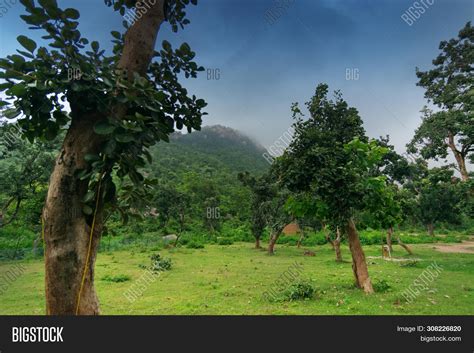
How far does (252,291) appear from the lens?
11.7 meters

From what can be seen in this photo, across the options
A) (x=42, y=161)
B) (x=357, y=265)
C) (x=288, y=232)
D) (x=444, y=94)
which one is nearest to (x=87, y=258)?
(x=357, y=265)

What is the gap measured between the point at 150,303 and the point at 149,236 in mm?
24650

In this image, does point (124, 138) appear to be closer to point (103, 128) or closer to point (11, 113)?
point (103, 128)

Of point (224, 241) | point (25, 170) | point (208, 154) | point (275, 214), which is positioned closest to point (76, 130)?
point (25, 170)

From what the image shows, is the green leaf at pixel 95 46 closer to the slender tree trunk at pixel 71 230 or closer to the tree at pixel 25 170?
the slender tree trunk at pixel 71 230

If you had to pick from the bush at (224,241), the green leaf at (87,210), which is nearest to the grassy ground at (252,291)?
the green leaf at (87,210)

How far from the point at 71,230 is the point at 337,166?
28.9 ft

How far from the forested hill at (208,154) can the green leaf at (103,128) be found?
40669 millimetres

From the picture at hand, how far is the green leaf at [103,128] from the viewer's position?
8.39 feet

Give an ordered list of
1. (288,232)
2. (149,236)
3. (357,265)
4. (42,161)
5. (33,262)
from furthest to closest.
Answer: (288,232) → (149,236) → (33,262) → (42,161) → (357,265)

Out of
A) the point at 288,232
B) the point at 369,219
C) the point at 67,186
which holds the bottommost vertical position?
the point at 288,232

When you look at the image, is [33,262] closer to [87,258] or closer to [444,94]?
[87,258]
